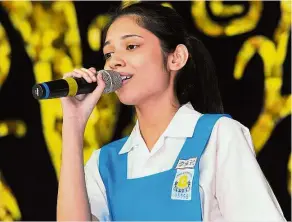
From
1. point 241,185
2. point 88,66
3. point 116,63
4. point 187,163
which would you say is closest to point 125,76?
point 116,63

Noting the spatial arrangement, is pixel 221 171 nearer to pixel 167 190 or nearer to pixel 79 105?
pixel 167 190

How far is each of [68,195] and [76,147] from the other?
113mm

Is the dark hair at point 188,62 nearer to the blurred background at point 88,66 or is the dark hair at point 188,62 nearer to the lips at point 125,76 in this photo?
the lips at point 125,76

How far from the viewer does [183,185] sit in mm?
1411

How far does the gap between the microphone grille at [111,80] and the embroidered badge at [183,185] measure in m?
0.24

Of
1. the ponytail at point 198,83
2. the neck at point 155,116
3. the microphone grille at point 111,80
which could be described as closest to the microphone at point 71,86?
the microphone grille at point 111,80

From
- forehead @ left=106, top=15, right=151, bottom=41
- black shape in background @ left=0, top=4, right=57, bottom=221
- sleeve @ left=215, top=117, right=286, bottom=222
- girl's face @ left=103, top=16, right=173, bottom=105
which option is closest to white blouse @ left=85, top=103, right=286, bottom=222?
sleeve @ left=215, top=117, right=286, bottom=222

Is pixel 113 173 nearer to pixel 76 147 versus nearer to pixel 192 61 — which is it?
pixel 76 147

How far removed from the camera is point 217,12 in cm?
265

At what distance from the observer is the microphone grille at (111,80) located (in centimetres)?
144

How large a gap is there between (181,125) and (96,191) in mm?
271

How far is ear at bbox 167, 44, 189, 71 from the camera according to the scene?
5.21 feet

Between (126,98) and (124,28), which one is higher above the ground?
(124,28)

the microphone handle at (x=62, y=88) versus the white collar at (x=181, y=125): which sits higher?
the microphone handle at (x=62, y=88)
